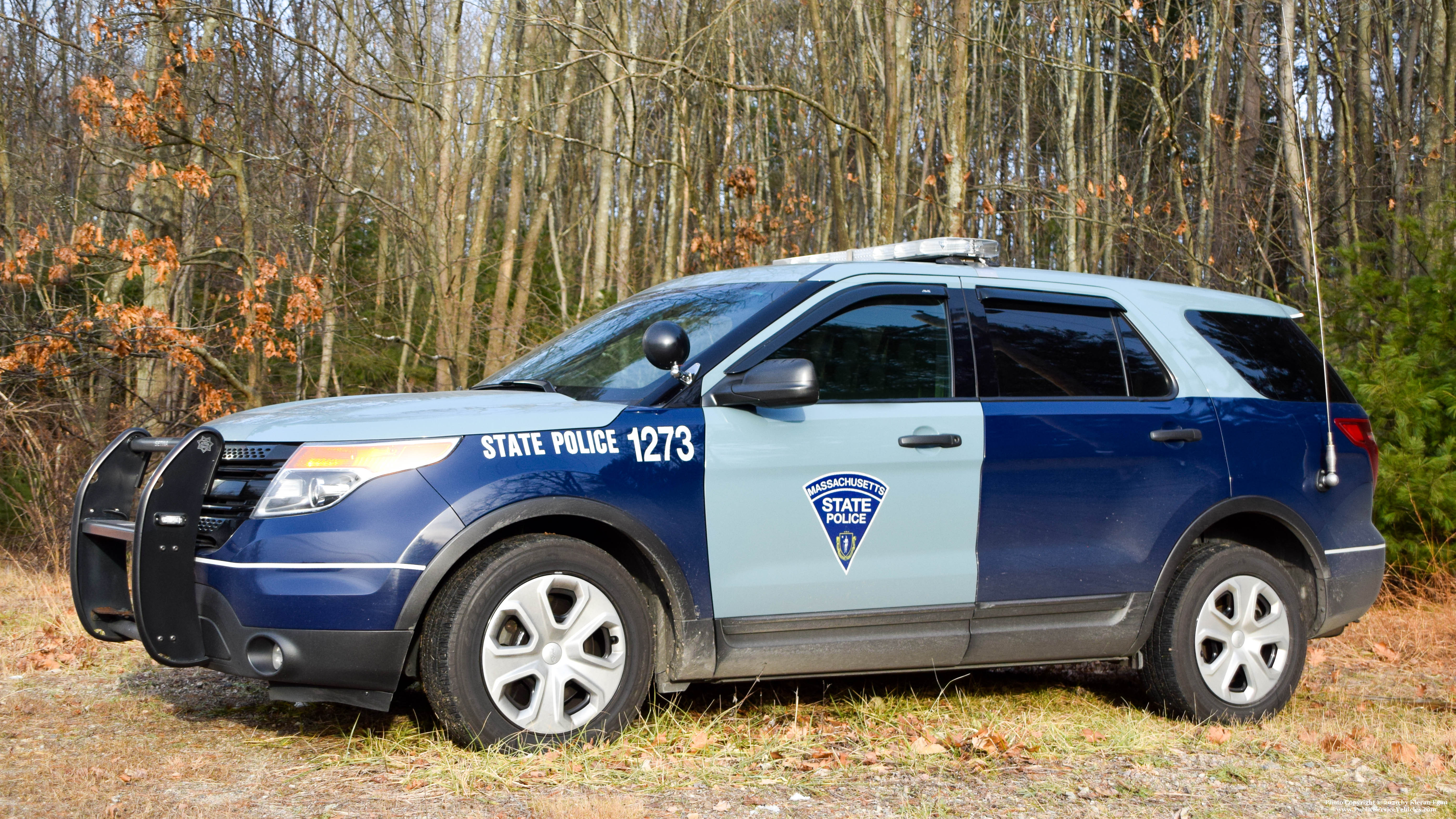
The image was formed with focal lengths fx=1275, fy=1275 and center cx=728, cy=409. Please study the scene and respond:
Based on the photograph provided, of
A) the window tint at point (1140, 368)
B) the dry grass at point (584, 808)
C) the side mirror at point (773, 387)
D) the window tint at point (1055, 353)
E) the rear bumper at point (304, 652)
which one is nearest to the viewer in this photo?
the dry grass at point (584, 808)

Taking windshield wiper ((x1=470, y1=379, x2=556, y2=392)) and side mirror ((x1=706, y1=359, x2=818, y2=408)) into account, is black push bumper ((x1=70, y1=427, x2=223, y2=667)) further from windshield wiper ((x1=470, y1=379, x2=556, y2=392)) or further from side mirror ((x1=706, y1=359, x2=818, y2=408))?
side mirror ((x1=706, y1=359, x2=818, y2=408))

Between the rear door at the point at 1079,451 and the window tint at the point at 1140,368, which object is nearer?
the rear door at the point at 1079,451

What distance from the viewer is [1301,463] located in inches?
220

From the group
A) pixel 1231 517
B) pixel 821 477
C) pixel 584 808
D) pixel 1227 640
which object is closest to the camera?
pixel 584 808

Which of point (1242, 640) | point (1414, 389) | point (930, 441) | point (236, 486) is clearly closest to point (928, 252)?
point (930, 441)

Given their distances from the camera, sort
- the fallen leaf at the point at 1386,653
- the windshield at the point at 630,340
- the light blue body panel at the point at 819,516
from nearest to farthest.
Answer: the light blue body panel at the point at 819,516
the windshield at the point at 630,340
the fallen leaf at the point at 1386,653

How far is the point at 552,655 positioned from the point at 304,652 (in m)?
0.80

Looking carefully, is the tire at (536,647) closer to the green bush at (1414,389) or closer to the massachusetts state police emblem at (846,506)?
the massachusetts state police emblem at (846,506)

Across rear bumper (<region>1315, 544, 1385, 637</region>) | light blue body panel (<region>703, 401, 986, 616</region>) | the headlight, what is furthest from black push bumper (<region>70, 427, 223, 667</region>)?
rear bumper (<region>1315, 544, 1385, 637</region>)

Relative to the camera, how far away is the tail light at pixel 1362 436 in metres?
5.76

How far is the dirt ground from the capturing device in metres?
3.97

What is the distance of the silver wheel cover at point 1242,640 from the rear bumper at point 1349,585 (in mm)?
299

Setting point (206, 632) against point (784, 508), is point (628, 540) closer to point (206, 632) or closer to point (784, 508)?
point (784, 508)

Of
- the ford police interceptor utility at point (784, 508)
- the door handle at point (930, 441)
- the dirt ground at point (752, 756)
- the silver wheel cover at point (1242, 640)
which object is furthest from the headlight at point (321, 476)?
the silver wheel cover at point (1242, 640)
